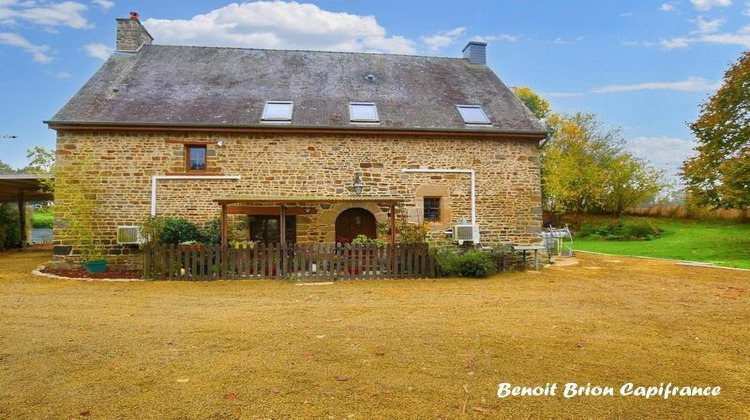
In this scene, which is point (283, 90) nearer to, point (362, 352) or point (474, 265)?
point (474, 265)

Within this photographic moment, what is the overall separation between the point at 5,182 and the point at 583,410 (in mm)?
18676

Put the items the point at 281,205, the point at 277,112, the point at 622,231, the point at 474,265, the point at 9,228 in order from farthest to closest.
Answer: the point at 622,231 < the point at 9,228 < the point at 277,112 < the point at 281,205 < the point at 474,265

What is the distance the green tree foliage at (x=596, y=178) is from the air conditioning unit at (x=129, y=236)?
78.1 feet

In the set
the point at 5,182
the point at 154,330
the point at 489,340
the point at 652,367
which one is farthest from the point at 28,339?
the point at 5,182

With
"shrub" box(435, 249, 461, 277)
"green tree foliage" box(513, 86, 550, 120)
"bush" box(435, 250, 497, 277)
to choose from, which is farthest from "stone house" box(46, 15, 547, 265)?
"green tree foliage" box(513, 86, 550, 120)

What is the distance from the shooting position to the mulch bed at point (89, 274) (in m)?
11.7

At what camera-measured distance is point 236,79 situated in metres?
15.4

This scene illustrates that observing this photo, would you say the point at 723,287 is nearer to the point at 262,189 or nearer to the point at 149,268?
the point at 262,189

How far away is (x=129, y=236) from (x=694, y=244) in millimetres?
20802

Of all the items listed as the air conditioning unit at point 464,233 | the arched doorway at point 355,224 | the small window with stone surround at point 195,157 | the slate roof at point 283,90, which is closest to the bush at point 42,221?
the slate roof at point 283,90

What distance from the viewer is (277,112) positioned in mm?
13961

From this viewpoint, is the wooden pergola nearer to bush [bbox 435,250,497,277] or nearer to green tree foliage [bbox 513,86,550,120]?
bush [bbox 435,250,497,277]

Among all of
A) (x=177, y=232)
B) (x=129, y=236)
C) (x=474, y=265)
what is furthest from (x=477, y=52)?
(x=129, y=236)

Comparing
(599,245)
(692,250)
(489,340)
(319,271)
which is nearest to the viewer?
(489,340)
